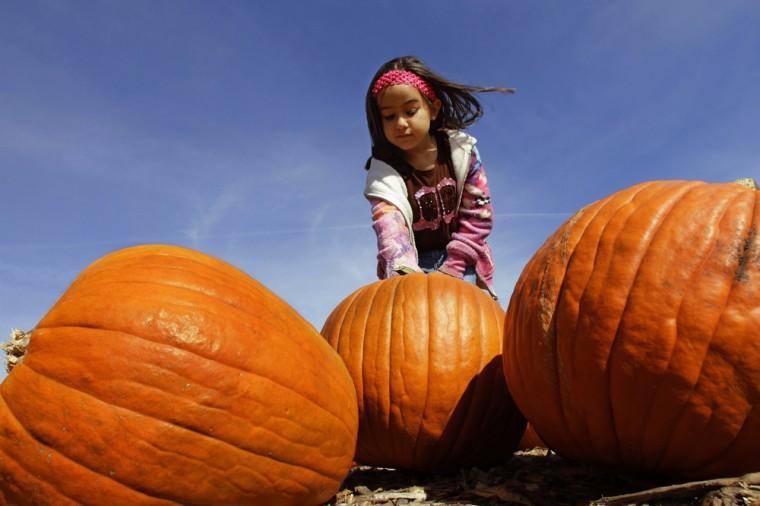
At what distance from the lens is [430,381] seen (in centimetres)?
288

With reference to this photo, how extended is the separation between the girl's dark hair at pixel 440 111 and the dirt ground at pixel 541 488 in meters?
2.90

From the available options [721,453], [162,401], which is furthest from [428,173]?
[162,401]

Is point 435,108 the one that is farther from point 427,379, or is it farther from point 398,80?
point 427,379

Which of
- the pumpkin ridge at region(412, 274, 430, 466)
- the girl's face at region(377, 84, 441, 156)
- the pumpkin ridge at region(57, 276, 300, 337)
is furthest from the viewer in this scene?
the girl's face at region(377, 84, 441, 156)

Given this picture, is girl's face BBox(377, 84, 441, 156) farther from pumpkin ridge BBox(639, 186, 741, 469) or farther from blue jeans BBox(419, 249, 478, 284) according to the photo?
pumpkin ridge BBox(639, 186, 741, 469)

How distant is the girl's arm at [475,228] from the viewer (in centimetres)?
512

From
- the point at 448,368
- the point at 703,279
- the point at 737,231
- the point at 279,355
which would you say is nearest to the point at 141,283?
the point at 279,355

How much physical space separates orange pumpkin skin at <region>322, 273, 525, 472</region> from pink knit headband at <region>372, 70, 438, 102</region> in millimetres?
2389

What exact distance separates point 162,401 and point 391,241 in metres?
3.03

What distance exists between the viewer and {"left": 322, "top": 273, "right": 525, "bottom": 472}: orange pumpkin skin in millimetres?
2881

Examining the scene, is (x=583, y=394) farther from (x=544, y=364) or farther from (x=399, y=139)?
(x=399, y=139)

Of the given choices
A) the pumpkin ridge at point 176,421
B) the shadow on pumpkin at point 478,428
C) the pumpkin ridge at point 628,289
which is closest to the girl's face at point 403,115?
the shadow on pumpkin at point 478,428

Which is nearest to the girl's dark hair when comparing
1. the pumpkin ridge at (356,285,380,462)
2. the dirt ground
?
the pumpkin ridge at (356,285,380,462)

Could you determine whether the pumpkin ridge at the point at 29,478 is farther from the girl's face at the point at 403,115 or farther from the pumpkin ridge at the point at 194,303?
the girl's face at the point at 403,115
